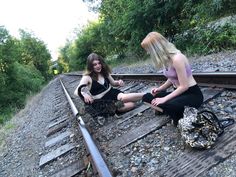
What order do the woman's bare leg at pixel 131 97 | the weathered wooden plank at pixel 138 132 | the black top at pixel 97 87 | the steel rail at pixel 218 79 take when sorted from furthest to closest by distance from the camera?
the black top at pixel 97 87
the woman's bare leg at pixel 131 97
the steel rail at pixel 218 79
the weathered wooden plank at pixel 138 132

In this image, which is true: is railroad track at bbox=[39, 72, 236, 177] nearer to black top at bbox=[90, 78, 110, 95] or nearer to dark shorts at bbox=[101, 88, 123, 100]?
dark shorts at bbox=[101, 88, 123, 100]

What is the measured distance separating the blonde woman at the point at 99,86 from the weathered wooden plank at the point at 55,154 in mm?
929

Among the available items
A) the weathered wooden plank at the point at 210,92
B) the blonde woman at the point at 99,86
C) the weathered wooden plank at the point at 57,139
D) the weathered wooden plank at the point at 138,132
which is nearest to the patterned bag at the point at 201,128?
the weathered wooden plank at the point at 138,132

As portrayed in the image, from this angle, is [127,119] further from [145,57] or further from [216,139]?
[145,57]

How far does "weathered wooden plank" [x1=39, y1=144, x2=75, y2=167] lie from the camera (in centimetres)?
519

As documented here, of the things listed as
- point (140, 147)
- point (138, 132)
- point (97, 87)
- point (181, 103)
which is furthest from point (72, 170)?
point (97, 87)

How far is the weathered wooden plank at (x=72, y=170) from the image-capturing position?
4.25 m

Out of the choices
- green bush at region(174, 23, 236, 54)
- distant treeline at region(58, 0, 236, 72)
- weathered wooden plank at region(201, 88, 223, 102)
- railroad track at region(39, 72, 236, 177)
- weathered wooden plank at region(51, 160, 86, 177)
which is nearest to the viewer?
railroad track at region(39, 72, 236, 177)

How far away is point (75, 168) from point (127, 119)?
159 centimetres

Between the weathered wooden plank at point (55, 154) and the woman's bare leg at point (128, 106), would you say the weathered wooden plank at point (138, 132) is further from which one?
the woman's bare leg at point (128, 106)

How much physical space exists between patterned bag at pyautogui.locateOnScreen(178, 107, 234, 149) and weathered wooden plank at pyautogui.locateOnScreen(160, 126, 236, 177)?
70mm

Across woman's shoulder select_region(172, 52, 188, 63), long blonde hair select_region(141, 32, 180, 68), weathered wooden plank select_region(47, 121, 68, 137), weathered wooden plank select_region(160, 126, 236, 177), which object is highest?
long blonde hair select_region(141, 32, 180, 68)

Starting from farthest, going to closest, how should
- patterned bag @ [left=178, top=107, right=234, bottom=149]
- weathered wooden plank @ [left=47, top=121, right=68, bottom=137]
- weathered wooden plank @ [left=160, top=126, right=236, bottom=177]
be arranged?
weathered wooden plank @ [left=47, top=121, right=68, bottom=137]
patterned bag @ [left=178, top=107, right=234, bottom=149]
weathered wooden plank @ [left=160, top=126, right=236, bottom=177]

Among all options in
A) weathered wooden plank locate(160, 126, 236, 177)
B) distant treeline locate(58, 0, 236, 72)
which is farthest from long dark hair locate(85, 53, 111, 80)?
distant treeline locate(58, 0, 236, 72)
